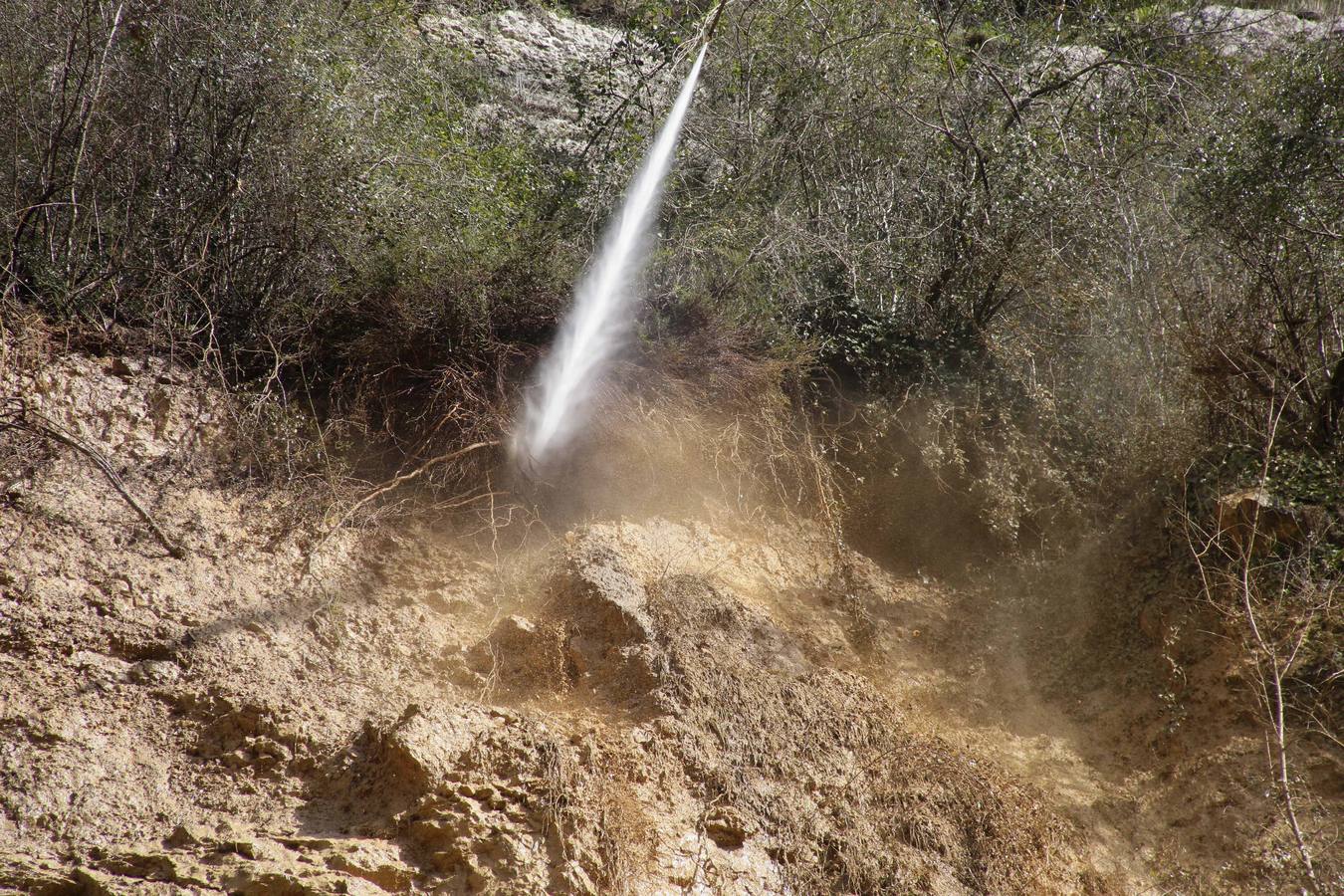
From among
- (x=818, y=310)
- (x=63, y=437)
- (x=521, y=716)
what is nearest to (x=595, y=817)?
(x=521, y=716)

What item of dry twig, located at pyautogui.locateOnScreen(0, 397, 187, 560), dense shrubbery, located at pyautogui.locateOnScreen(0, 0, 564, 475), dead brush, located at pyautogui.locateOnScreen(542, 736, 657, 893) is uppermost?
dense shrubbery, located at pyautogui.locateOnScreen(0, 0, 564, 475)

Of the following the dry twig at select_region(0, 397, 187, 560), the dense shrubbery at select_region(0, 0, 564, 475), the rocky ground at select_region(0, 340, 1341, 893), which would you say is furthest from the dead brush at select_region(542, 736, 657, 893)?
the dense shrubbery at select_region(0, 0, 564, 475)

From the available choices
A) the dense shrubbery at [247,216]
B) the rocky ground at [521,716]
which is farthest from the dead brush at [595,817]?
the dense shrubbery at [247,216]

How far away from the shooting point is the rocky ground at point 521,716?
3.07 meters

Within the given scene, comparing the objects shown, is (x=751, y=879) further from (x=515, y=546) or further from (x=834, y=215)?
Result: (x=834, y=215)

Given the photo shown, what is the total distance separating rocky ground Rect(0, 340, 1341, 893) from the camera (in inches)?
121

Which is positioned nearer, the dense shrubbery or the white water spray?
the dense shrubbery

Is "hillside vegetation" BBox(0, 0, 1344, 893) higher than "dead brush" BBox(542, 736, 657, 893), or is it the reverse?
"hillside vegetation" BBox(0, 0, 1344, 893)

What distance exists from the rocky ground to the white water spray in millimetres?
634

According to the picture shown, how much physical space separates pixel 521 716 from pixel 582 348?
7.84 ft

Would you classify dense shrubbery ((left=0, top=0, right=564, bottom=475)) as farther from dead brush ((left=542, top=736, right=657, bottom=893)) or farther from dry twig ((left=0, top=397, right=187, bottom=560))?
dead brush ((left=542, top=736, right=657, bottom=893))

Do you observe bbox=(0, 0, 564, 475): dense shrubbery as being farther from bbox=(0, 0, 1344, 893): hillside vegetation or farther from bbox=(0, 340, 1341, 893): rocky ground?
bbox=(0, 340, 1341, 893): rocky ground

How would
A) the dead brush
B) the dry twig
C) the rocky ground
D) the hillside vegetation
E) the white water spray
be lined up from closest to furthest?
1. the rocky ground
2. the dead brush
3. the dry twig
4. the hillside vegetation
5. the white water spray

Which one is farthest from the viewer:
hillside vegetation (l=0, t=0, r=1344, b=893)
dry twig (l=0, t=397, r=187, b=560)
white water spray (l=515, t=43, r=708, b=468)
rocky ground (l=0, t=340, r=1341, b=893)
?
white water spray (l=515, t=43, r=708, b=468)
